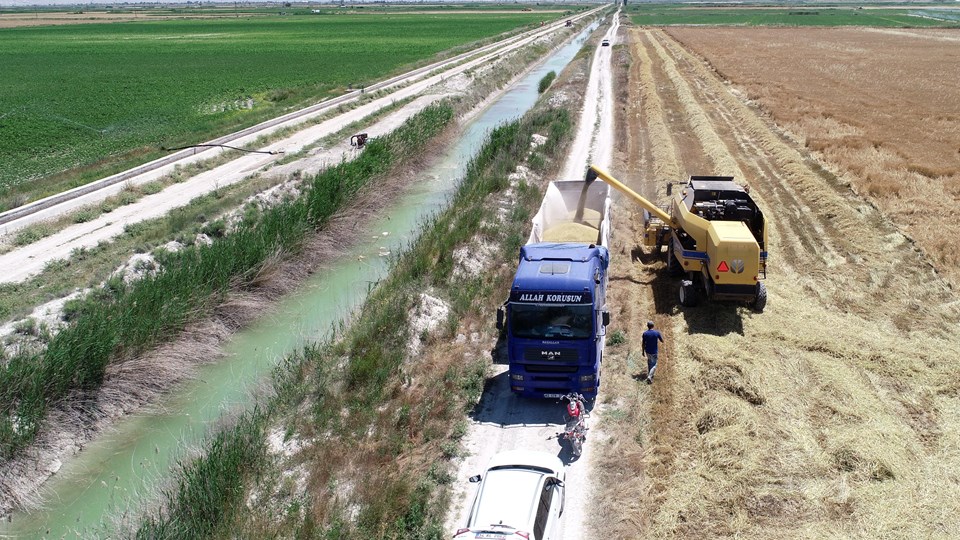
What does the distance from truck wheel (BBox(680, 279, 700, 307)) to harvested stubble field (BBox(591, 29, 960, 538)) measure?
0.21 metres

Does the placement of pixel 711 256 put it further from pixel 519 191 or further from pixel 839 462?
pixel 519 191

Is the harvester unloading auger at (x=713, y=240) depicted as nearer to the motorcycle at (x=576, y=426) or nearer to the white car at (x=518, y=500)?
the motorcycle at (x=576, y=426)

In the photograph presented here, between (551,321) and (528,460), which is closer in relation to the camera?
(528,460)

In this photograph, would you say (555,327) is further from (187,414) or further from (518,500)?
(187,414)

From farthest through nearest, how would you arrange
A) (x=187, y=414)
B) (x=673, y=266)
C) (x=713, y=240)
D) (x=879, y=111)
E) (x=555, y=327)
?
(x=879, y=111), (x=673, y=266), (x=713, y=240), (x=187, y=414), (x=555, y=327)

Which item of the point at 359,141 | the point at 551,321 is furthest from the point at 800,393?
the point at 359,141

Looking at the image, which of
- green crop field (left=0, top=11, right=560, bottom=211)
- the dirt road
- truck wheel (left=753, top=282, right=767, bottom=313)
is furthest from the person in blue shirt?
green crop field (left=0, top=11, right=560, bottom=211)

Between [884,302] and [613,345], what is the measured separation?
7.17 metres

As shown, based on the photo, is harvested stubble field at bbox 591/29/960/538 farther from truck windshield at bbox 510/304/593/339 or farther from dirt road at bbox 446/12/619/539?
truck windshield at bbox 510/304/593/339

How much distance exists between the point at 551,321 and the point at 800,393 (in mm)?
5084

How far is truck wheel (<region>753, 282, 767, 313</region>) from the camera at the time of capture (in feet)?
56.5

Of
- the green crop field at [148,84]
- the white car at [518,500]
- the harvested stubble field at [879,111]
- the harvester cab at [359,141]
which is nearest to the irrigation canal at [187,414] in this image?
the white car at [518,500]

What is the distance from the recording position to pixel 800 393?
14.0 metres

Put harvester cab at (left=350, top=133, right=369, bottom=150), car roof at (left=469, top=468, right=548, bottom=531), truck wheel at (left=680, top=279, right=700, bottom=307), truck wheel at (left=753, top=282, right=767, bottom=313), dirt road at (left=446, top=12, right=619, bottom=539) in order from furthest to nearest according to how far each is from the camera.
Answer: harvester cab at (left=350, top=133, right=369, bottom=150) < truck wheel at (left=680, top=279, right=700, bottom=307) < truck wheel at (left=753, top=282, right=767, bottom=313) < dirt road at (left=446, top=12, right=619, bottom=539) < car roof at (left=469, top=468, right=548, bottom=531)
